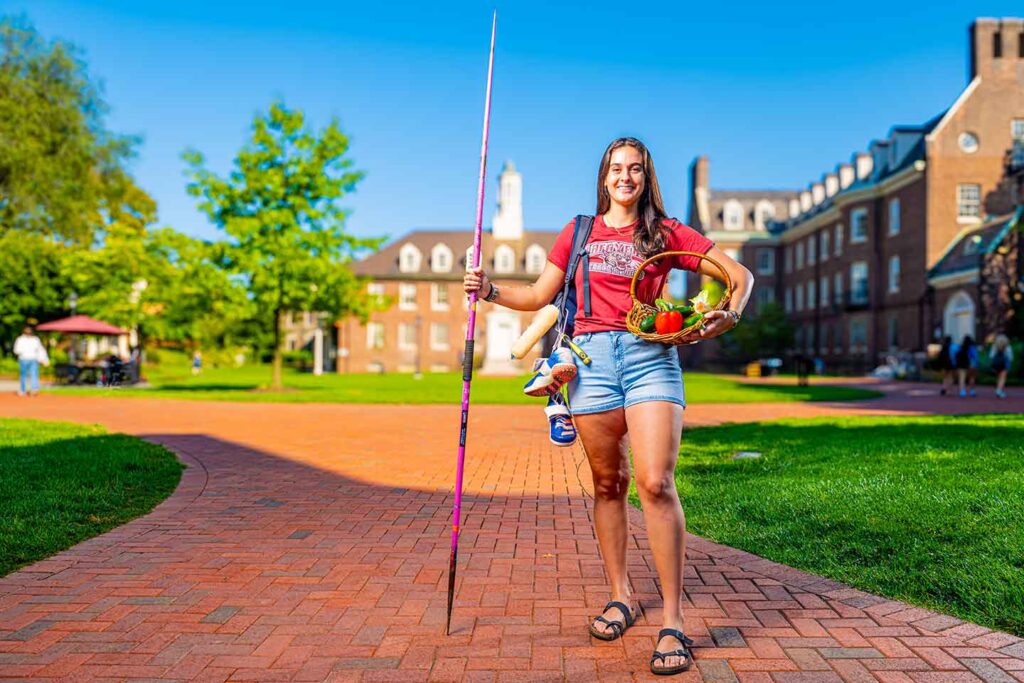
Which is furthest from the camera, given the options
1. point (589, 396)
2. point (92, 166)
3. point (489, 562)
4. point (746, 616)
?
point (92, 166)

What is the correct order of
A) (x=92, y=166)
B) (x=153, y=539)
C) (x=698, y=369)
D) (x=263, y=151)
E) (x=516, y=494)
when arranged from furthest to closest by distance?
(x=698, y=369) < (x=92, y=166) < (x=263, y=151) < (x=516, y=494) < (x=153, y=539)

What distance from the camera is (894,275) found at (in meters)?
38.2

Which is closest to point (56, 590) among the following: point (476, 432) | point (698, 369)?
point (476, 432)

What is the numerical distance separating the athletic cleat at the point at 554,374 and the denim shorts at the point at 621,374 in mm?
52

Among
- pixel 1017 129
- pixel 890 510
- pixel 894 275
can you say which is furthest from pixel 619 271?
pixel 894 275

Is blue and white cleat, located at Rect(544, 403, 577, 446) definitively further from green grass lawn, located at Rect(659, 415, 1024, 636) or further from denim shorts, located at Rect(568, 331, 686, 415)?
green grass lawn, located at Rect(659, 415, 1024, 636)

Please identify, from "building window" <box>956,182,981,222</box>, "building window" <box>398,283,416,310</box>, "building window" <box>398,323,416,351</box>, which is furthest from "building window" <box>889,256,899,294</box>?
"building window" <box>398,283,416,310</box>

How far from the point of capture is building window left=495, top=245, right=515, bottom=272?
5791 centimetres

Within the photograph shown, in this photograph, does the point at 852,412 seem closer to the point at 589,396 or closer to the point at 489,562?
the point at 489,562

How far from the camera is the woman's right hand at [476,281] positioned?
132 inches

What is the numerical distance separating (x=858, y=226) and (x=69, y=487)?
41028mm

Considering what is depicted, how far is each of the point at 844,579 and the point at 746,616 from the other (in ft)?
2.74

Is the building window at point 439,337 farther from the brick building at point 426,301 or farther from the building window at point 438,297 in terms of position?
the building window at point 438,297

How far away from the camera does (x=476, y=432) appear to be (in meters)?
11.8
